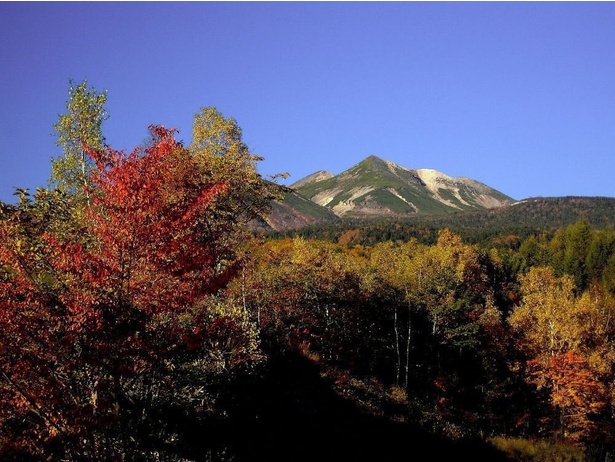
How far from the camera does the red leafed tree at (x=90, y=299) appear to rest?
39.2ft

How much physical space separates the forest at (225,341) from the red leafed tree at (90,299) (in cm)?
5

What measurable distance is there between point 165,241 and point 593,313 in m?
55.0

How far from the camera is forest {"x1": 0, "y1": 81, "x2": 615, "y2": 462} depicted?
1264 centimetres

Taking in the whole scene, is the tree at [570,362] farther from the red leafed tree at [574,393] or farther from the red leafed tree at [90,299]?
the red leafed tree at [90,299]

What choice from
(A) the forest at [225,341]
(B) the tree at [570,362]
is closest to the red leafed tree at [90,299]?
(A) the forest at [225,341]

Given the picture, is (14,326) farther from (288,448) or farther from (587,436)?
(587,436)

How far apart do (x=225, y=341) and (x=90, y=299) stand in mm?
14926

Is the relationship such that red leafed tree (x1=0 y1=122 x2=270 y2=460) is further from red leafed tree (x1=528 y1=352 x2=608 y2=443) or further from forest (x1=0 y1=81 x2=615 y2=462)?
red leafed tree (x1=528 y1=352 x2=608 y2=443)

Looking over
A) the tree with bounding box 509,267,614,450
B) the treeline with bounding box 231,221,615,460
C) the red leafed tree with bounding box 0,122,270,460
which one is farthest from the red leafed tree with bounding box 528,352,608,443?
the red leafed tree with bounding box 0,122,270,460

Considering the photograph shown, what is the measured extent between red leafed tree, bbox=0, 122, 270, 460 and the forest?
0.18 ft

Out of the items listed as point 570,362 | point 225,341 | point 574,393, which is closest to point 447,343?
point 570,362

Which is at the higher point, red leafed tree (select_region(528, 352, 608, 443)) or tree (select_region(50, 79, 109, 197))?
tree (select_region(50, 79, 109, 197))

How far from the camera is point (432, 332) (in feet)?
198

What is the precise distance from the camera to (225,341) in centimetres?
2734
